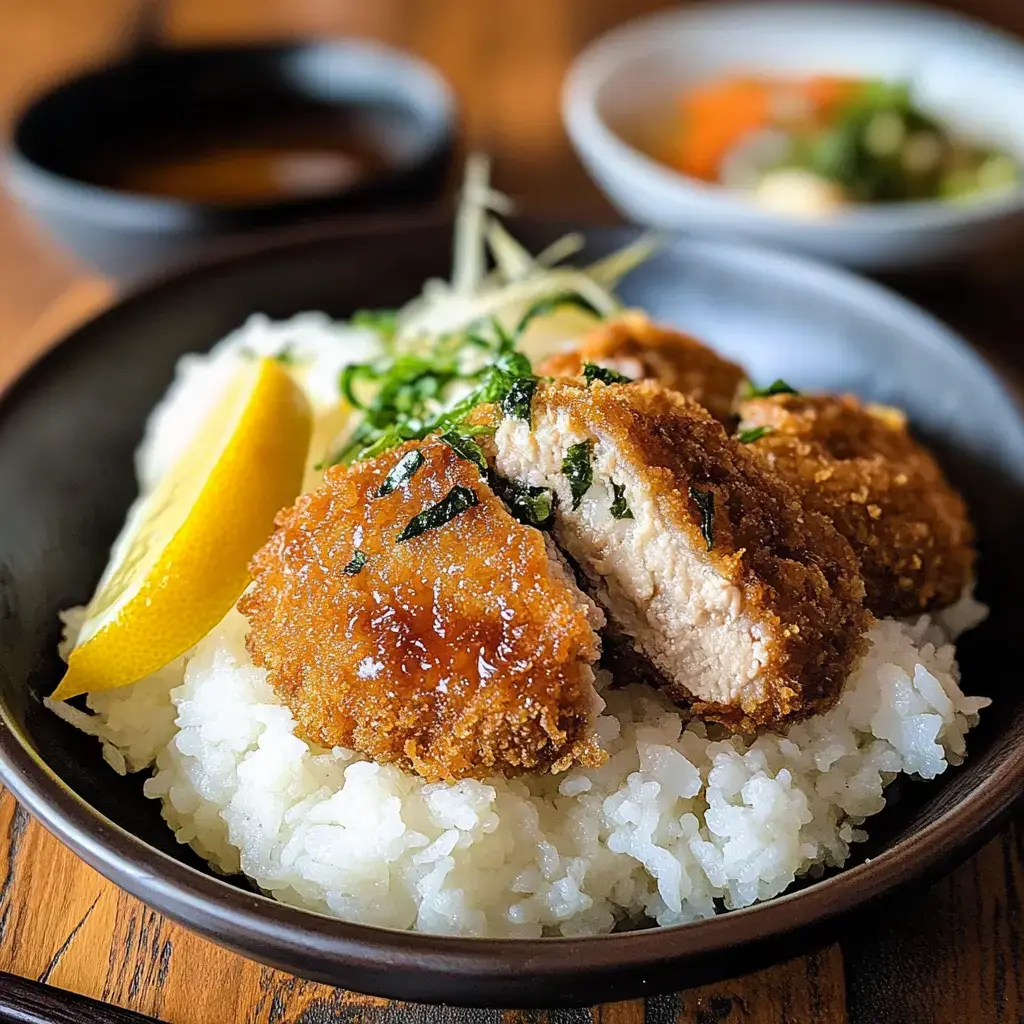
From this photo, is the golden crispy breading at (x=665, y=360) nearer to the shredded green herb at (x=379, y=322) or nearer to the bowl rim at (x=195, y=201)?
the shredded green herb at (x=379, y=322)

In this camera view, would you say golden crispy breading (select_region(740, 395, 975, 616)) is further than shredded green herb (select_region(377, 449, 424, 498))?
Yes

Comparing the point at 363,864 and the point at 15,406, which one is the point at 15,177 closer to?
the point at 15,406

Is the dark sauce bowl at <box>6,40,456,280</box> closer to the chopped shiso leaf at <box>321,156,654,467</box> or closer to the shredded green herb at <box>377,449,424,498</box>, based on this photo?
the chopped shiso leaf at <box>321,156,654,467</box>

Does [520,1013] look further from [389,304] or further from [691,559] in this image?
[389,304]

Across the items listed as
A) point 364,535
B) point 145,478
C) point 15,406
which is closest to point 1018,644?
point 364,535

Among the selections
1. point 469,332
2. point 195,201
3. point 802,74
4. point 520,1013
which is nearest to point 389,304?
point 469,332

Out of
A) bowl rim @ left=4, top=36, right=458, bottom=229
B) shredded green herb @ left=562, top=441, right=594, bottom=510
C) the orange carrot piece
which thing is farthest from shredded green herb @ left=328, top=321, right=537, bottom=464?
the orange carrot piece
